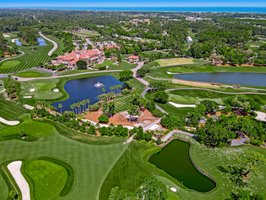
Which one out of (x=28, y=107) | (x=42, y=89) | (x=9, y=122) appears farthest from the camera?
(x=42, y=89)

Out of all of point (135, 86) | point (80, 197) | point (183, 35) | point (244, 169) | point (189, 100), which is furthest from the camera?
point (183, 35)

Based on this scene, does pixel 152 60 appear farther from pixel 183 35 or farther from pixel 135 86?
pixel 183 35

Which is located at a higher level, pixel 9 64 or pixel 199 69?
pixel 9 64

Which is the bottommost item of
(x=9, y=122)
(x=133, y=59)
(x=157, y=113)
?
(x=133, y=59)

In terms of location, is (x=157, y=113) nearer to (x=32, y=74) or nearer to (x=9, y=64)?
(x=32, y=74)

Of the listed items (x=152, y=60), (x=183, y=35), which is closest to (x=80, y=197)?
(x=152, y=60)

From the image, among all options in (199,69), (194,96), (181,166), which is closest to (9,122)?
(181,166)

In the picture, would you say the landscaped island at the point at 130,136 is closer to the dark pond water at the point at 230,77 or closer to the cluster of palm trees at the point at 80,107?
the cluster of palm trees at the point at 80,107

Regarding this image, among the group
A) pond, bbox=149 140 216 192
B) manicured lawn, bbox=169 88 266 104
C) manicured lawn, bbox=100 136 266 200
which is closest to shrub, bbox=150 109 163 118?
manicured lawn, bbox=169 88 266 104
